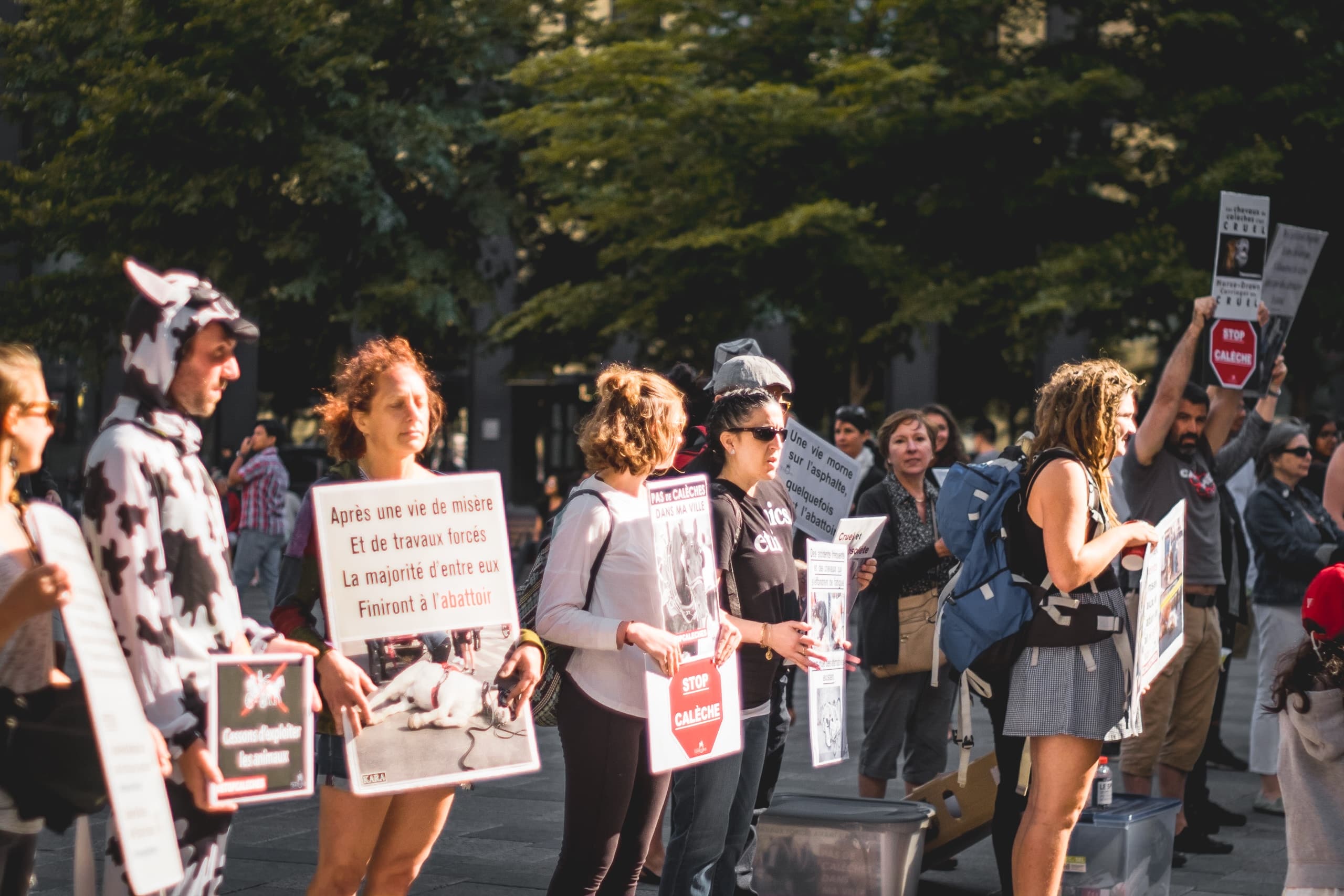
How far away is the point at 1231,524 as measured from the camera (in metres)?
7.27

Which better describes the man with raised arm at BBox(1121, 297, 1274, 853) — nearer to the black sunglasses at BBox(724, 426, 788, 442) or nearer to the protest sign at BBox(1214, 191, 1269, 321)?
the protest sign at BBox(1214, 191, 1269, 321)

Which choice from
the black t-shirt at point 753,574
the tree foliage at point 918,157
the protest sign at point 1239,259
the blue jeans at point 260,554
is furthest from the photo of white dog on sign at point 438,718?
the tree foliage at point 918,157

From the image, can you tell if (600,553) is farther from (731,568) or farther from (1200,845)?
(1200,845)

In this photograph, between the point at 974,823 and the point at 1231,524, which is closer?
the point at 974,823

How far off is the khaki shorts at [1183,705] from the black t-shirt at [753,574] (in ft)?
7.98

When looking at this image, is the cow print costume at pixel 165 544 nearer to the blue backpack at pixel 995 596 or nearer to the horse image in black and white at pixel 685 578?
the horse image in black and white at pixel 685 578

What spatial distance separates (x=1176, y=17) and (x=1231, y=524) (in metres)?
12.8

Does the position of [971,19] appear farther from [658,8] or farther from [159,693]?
[159,693]

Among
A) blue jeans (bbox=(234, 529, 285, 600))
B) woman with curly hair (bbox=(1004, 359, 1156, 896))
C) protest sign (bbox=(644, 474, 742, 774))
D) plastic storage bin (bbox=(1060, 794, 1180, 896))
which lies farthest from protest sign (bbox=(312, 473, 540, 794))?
blue jeans (bbox=(234, 529, 285, 600))

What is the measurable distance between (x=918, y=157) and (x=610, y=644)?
17302mm

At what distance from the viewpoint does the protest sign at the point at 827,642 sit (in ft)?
15.7

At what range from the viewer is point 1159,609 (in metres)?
4.96

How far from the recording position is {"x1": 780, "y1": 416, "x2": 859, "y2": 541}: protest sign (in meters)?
5.64

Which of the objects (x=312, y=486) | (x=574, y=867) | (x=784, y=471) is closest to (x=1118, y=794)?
(x=784, y=471)
